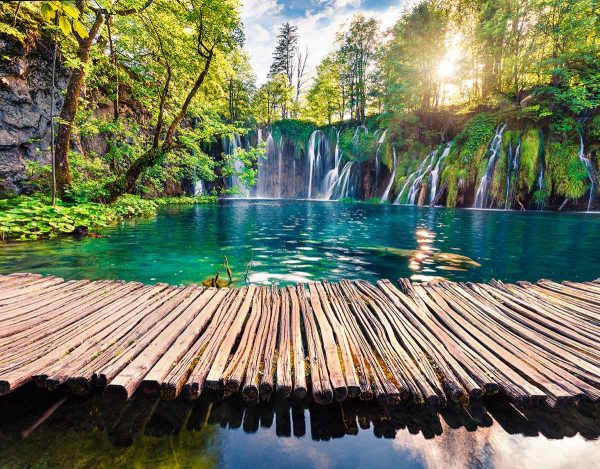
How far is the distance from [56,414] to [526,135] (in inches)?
1066

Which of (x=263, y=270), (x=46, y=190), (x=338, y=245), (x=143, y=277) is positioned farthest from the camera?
(x=46, y=190)

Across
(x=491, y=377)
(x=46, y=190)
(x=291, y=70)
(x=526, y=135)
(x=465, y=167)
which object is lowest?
(x=491, y=377)

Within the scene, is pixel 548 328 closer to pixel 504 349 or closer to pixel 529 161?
pixel 504 349

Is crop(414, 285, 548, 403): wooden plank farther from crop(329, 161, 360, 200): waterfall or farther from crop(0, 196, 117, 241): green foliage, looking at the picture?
crop(329, 161, 360, 200): waterfall

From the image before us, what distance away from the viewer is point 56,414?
7.15 ft

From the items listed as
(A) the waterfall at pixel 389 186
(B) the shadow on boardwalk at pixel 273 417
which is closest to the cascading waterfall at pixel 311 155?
(A) the waterfall at pixel 389 186

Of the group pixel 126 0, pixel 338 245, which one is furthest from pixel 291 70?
pixel 338 245

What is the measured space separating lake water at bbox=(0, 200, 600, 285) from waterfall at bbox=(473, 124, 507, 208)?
8.75 m

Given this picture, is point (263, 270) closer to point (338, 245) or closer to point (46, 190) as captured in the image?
point (338, 245)

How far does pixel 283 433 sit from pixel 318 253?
21.7 feet

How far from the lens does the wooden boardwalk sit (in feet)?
7.21

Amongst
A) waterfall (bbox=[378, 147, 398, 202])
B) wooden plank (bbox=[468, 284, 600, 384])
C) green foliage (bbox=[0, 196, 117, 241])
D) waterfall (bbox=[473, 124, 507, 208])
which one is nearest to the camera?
wooden plank (bbox=[468, 284, 600, 384])

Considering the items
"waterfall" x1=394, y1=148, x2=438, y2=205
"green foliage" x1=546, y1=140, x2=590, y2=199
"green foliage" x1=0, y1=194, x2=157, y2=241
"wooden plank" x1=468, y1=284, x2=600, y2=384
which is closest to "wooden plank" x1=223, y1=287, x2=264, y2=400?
"wooden plank" x1=468, y1=284, x2=600, y2=384

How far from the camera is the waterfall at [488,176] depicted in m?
21.0
